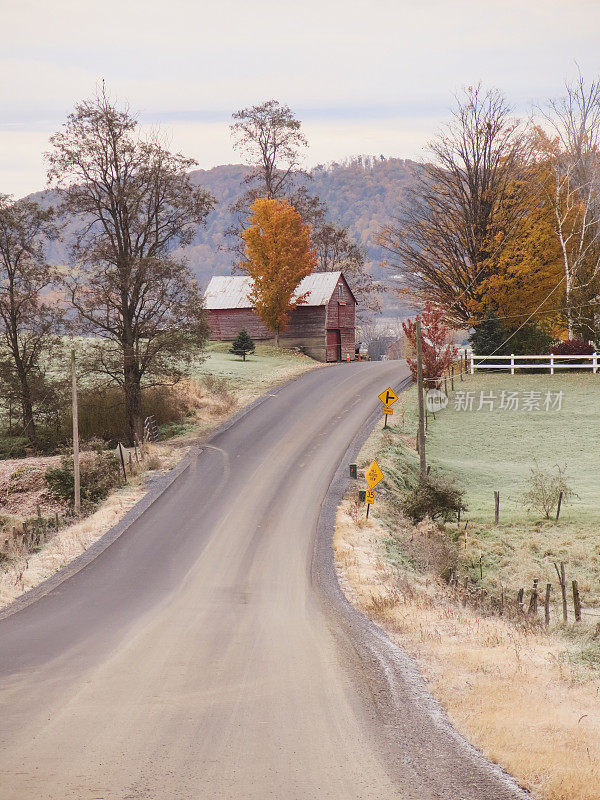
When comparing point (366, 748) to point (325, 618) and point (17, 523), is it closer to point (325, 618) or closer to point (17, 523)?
point (325, 618)

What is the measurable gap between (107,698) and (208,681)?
166cm

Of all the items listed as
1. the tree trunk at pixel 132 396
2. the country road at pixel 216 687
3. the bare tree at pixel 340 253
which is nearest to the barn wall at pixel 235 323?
the bare tree at pixel 340 253

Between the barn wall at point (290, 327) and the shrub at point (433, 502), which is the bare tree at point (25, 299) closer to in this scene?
the shrub at point (433, 502)

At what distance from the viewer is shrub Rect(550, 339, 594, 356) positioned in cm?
4934

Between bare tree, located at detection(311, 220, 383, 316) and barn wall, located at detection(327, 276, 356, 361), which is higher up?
bare tree, located at detection(311, 220, 383, 316)

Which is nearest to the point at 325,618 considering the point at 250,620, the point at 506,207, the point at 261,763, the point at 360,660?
the point at 250,620

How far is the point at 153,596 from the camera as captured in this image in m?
17.8

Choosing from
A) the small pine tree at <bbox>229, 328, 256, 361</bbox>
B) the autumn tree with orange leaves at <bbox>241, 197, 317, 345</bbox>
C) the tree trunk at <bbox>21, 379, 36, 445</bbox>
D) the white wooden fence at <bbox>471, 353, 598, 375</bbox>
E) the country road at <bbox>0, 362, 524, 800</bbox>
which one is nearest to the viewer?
the country road at <bbox>0, 362, 524, 800</bbox>

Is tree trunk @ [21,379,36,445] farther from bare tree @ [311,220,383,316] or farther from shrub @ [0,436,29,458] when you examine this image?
bare tree @ [311,220,383,316]

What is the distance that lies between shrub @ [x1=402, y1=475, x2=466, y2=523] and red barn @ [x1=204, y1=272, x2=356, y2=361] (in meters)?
35.5

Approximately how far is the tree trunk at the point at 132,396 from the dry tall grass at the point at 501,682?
18.4 meters

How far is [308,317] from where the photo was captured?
206 ft

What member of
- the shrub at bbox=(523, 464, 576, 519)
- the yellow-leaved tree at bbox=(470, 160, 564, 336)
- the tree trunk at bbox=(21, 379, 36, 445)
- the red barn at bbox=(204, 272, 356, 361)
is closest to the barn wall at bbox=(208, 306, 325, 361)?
the red barn at bbox=(204, 272, 356, 361)

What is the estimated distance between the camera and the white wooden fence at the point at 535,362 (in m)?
47.7
